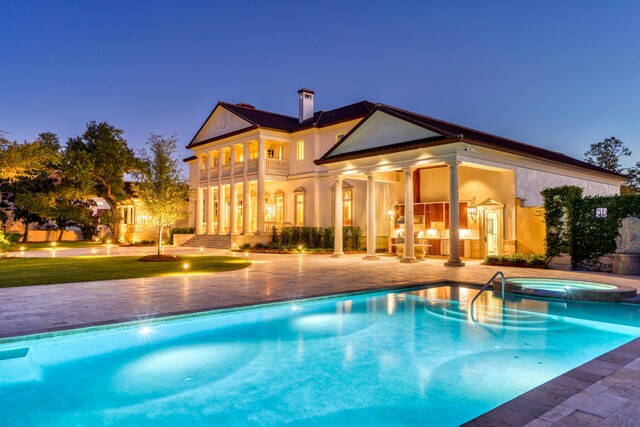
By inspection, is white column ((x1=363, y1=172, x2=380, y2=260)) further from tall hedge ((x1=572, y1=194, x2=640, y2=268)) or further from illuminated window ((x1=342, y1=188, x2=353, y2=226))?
tall hedge ((x1=572, y1=194, x2=640, y2=268))

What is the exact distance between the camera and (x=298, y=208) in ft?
98.2

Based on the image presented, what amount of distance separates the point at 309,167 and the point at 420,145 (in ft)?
40.8

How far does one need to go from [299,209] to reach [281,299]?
69.0ft

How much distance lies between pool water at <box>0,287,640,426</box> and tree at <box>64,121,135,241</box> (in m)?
30.9

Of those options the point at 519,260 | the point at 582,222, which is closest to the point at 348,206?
the point at 519,260

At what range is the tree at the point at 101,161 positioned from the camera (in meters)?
33.9

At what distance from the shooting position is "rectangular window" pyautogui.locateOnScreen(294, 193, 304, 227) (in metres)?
29.7

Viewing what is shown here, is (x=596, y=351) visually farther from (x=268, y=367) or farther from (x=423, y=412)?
(x=268, y=367)

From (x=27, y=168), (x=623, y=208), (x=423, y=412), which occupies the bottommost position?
(x=423, y=412)

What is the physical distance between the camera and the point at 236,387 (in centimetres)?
509

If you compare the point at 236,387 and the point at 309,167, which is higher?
the point at 309,167

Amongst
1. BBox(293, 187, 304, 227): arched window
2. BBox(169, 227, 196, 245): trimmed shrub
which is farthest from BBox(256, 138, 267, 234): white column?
BBox(169, 227, 196, 245): trimmed shrub

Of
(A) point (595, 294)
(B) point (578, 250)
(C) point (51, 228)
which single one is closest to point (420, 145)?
(B) point (578, 250)

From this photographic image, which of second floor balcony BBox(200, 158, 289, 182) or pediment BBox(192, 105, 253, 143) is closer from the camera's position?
second floor balcony BBox(200, 158, 289, 182)
